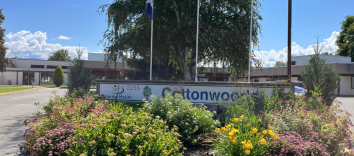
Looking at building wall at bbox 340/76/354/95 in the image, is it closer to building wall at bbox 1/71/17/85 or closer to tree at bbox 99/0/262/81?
tree at bbox 99/0/262/81

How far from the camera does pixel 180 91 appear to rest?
8.27 metres

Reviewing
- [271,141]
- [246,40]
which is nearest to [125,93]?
[271,141]

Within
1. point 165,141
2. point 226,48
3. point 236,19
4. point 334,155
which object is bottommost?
point 334,155

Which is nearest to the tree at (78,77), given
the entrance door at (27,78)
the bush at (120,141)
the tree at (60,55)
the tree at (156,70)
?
the tree at (156,70)

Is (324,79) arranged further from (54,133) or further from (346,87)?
(346,87)

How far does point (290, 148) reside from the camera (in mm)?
3385

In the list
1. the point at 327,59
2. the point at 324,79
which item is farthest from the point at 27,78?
the point at 327,59

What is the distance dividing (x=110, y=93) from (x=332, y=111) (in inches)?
290

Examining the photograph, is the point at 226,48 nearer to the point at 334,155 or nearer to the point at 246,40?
the point at 246,40

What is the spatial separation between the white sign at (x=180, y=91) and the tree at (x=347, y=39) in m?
45.0

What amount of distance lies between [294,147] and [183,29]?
12495 mm

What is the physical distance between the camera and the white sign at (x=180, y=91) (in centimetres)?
787

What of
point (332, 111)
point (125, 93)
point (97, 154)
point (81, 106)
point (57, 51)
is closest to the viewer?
point (97, 154)

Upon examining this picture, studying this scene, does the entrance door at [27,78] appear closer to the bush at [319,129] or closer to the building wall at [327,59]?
the building wall at [327,59]
